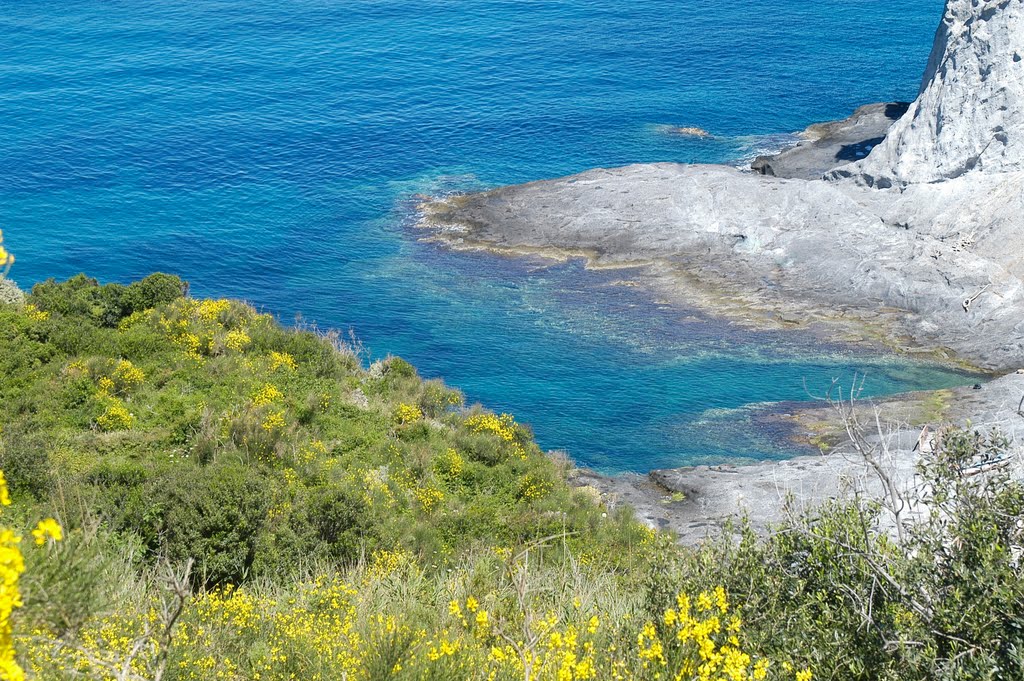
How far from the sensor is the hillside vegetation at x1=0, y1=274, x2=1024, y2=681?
434 inches

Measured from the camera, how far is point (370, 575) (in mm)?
16578

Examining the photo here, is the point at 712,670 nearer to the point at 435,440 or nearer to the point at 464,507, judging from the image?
the point at 464,507

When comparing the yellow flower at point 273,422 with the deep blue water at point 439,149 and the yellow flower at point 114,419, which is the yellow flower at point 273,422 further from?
the deep blue water at point 439,149

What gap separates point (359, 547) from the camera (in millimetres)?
19969

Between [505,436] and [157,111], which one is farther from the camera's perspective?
[157,111]

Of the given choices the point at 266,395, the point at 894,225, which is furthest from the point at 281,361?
the point at 894,225

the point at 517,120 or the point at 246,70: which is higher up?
the point at 246,70

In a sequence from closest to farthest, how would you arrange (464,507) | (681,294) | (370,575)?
(370,575) < (464,507) < (681,294)

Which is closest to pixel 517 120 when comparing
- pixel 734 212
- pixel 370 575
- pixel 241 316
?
pixel 734 212

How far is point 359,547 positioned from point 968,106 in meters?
41.0

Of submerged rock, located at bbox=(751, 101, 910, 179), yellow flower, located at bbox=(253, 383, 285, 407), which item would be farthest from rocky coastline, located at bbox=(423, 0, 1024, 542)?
yellow flower, located at bbox=(253, 383, 285, 407)

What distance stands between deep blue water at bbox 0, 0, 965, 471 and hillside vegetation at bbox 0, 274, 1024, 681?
11.1 m

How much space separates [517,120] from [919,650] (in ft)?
207

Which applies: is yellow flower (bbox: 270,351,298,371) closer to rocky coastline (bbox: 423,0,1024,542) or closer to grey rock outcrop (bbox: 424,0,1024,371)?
rocky coastline (bbox: 423,0,1024,542)
